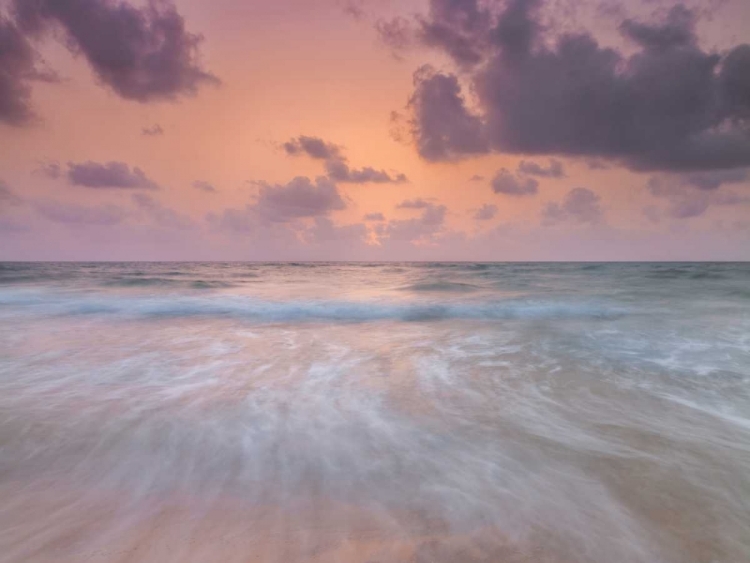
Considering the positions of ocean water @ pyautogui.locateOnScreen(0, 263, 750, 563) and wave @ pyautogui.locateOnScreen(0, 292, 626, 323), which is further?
wave @ pyautogui.locateOnScreen(0, 292, 626, 323)

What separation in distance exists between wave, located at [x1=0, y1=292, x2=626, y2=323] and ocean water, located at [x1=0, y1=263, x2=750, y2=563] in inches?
174

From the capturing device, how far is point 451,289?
21.7 m

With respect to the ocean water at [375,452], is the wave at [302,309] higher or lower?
lower

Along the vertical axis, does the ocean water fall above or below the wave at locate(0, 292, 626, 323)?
above

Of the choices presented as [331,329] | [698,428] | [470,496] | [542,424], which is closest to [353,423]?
[470,496]

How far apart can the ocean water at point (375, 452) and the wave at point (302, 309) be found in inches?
174

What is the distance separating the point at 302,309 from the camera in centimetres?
1407

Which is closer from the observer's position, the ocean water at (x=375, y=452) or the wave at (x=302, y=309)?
the ocean water at (x=375, y=452)

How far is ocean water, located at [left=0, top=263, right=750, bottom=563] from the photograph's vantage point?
2223 millimetres

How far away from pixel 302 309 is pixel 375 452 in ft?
36.2

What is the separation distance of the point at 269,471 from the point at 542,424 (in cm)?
264

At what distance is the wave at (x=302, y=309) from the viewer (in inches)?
493

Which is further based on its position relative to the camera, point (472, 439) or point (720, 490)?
point (472, 439)

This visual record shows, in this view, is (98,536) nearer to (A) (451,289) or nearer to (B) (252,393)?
(B) (252,393)
